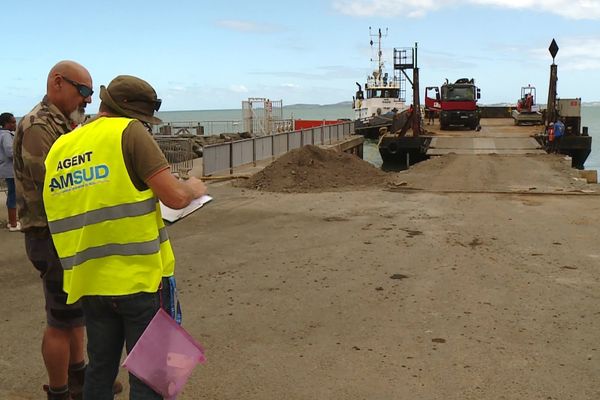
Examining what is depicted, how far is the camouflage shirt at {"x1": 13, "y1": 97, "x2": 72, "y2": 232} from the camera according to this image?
3393mm

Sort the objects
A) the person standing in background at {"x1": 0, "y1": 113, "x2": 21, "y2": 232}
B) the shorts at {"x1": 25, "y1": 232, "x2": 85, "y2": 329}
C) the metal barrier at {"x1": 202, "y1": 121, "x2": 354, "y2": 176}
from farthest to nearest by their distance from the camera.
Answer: the metal barrier at {"x1": 202, "y1": 121, "x2": 354, "y2": 176}
the person standing in background at {"x1": 0, "y1": 113, "x2": 21, "y2": 232}
the shorts at {"x1": 25, "y1": 232, "x2": 85, "y2": 329}

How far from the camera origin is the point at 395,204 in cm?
1144

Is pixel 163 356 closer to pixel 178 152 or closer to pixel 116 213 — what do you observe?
pixel 116 213

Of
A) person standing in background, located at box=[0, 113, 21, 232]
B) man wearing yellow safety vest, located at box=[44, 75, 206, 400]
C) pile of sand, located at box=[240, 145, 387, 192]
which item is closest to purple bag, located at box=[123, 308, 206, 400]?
man wearing yellow safety vest, located at box=[44, 75, 206, 400]

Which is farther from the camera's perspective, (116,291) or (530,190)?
(530,190)

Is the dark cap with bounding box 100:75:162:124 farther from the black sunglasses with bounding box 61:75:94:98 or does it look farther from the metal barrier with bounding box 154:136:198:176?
the metal barrier with bounding box 154:136:198:176

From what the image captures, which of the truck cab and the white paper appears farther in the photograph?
the truck cab

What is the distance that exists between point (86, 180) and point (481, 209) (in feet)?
29.5

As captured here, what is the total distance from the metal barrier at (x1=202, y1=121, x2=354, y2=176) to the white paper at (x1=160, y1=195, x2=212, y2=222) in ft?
42.6

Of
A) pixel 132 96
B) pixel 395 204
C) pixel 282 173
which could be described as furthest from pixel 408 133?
pixel 132 96

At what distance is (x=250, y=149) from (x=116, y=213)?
16.0 m

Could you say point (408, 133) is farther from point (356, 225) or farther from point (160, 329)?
point (160, 329)

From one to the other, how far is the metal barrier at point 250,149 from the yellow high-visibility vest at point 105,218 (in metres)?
13.0

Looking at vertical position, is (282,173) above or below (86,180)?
below
